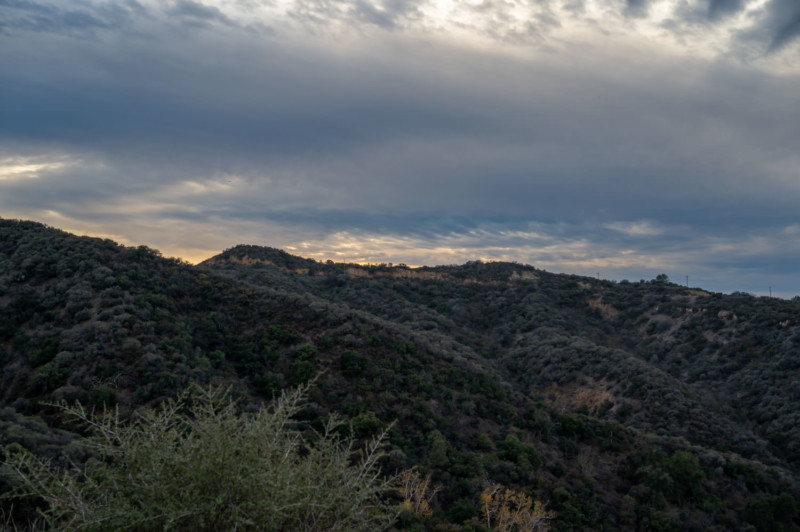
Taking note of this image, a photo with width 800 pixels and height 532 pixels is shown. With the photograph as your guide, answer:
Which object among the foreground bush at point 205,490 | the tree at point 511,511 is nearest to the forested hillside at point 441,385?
the tree at point 511,511

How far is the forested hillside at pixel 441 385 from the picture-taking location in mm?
16578

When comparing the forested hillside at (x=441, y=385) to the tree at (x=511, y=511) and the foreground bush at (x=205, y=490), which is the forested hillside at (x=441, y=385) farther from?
the foreground bush at (x=205, y=490)

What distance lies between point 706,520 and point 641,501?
2.24m

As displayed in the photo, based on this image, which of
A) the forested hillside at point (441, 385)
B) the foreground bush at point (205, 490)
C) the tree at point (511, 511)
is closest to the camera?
the foreground bush at point (205, 490)

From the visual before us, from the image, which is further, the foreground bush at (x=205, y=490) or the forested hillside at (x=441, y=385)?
the forested hillside at (x=441, y=385)

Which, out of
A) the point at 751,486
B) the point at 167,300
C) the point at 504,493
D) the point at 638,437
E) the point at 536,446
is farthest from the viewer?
the point at 167,300

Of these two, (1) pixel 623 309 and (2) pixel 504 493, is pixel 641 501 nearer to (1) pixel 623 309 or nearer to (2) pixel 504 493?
(2) pixel 504 493

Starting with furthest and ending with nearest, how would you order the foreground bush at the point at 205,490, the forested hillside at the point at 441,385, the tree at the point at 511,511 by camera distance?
the forested hillside at the point at 441,385, the tree at the point at 511,511, the foreground bush at the point at 205,490

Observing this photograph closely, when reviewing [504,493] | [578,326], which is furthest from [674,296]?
[504,493]

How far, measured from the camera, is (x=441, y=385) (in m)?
23.5

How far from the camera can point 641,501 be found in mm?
17672

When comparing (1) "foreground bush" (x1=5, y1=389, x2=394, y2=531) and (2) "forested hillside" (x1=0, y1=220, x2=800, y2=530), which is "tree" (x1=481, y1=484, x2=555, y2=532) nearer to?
(2) "forested hillside" (x1=0, y1=220, x2=800, y2=530)

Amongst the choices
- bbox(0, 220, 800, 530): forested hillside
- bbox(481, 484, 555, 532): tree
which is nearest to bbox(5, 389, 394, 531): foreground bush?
bbox(0, 220, 800, 530): forested hillside

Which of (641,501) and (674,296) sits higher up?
(674,296)
